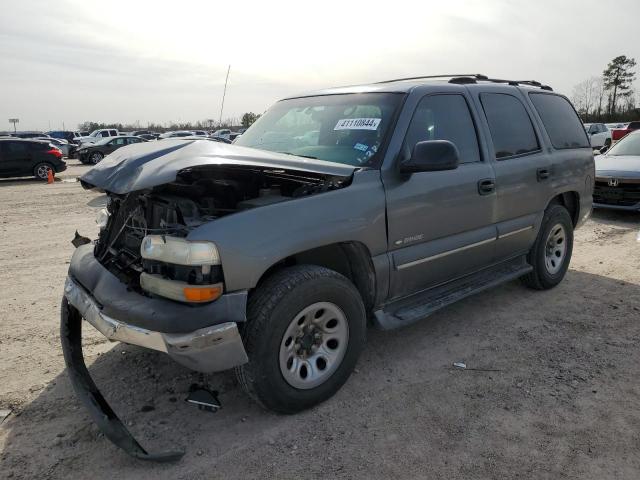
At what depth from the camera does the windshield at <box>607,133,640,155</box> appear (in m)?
9.75

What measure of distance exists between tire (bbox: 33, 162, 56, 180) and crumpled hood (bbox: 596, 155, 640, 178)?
16978 mm

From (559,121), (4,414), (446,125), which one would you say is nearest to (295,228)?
(446,125)

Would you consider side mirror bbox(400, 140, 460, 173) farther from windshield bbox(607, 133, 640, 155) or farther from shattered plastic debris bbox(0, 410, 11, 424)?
windshield bbox(607, 133, 640, 155)


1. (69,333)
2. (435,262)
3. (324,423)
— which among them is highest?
(435,262)

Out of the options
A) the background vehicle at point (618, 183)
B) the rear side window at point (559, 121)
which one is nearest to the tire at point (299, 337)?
the rear side window at point (559, 121)

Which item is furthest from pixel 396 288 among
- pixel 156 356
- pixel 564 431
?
pixel 156 356

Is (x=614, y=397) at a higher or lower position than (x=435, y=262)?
lower

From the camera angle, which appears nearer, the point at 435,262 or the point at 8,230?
the point at 435,262

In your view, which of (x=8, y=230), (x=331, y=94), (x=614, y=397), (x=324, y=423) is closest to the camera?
(x=324, y=423)

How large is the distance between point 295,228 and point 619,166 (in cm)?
826

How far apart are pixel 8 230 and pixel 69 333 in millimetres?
6266

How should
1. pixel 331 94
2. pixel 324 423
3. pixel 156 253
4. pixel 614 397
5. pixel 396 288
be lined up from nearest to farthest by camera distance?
1. pixel 156 253
2. pixel 324 423
3. pixel 614 397
4. pixel 396 288
5. pixel 331 94

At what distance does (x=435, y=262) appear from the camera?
371 cm

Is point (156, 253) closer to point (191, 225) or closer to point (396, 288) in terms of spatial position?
point (191, 225)
